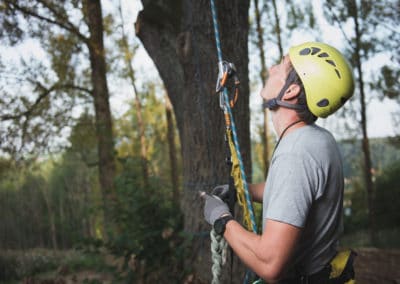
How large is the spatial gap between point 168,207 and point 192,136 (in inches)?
40.1

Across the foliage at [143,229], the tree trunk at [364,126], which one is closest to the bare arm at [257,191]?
the foliage at [143,229]

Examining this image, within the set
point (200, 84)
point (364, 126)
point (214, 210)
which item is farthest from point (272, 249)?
point (364, 126)

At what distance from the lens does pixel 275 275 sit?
50.2 inches

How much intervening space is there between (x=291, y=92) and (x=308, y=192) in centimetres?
45

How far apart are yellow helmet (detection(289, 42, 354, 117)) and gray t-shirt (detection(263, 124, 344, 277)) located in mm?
110

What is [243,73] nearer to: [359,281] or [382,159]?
[359,281]

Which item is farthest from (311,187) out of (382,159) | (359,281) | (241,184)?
(382,159)

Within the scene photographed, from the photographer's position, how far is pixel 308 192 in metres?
1.28

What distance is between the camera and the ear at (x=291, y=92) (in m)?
1.53

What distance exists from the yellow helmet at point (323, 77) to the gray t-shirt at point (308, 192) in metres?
0.11

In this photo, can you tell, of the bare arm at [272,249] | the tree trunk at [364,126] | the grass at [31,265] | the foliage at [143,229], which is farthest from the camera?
the tree trunk at [364,126]

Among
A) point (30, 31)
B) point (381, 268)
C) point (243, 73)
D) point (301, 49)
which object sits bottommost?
point (381, 268)

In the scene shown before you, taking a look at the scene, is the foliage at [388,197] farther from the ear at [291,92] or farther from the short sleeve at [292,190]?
the short sleeve at [292,190]

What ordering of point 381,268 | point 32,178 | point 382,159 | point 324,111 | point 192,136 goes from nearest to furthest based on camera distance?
point 324,111
point 192,136
point 381,268
point 32,178
point 382,159
